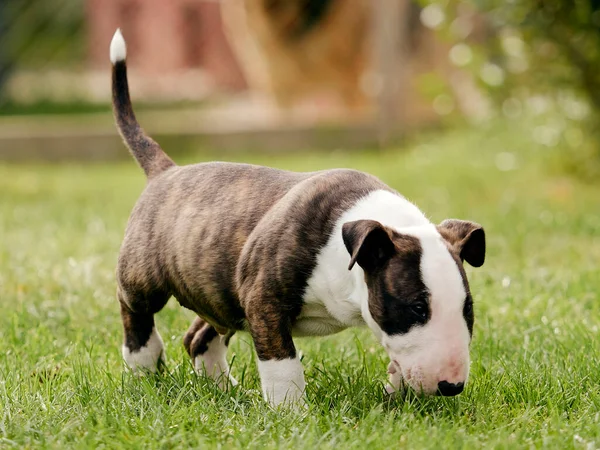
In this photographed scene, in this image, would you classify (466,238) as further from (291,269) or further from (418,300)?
(291,269)

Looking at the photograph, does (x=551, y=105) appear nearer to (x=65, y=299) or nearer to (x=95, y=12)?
(x=65, y=299)

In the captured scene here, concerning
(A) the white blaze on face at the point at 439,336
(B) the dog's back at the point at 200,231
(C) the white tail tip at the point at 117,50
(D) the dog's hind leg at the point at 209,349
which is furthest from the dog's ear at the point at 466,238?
(C) the white tail tip at the point at 117,50

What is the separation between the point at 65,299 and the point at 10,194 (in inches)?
163

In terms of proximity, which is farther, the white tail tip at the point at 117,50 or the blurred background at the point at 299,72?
the blurred background at the point at 299,72

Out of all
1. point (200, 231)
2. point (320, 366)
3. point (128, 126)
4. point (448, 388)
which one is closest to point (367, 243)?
point (448, 388)

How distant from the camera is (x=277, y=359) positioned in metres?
3.30

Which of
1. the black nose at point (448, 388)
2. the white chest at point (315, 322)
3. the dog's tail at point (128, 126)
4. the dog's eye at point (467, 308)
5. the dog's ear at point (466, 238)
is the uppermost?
the dog's tail at point (128, 126)

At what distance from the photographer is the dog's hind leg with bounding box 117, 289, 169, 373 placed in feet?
12.3

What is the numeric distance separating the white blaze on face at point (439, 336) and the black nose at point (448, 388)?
0.4 inches

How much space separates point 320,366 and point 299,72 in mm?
9349

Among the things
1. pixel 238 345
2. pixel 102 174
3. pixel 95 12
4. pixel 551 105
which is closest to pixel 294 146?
pixel 102 174

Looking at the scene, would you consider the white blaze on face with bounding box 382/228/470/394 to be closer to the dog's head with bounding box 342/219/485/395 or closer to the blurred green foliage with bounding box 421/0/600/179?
the dog's head with bounding box 342/219/485/395

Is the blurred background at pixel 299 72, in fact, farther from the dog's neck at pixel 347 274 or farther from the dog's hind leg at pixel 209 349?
the dog's neck at pixel 347 274

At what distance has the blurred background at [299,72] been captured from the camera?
8.17 meters
